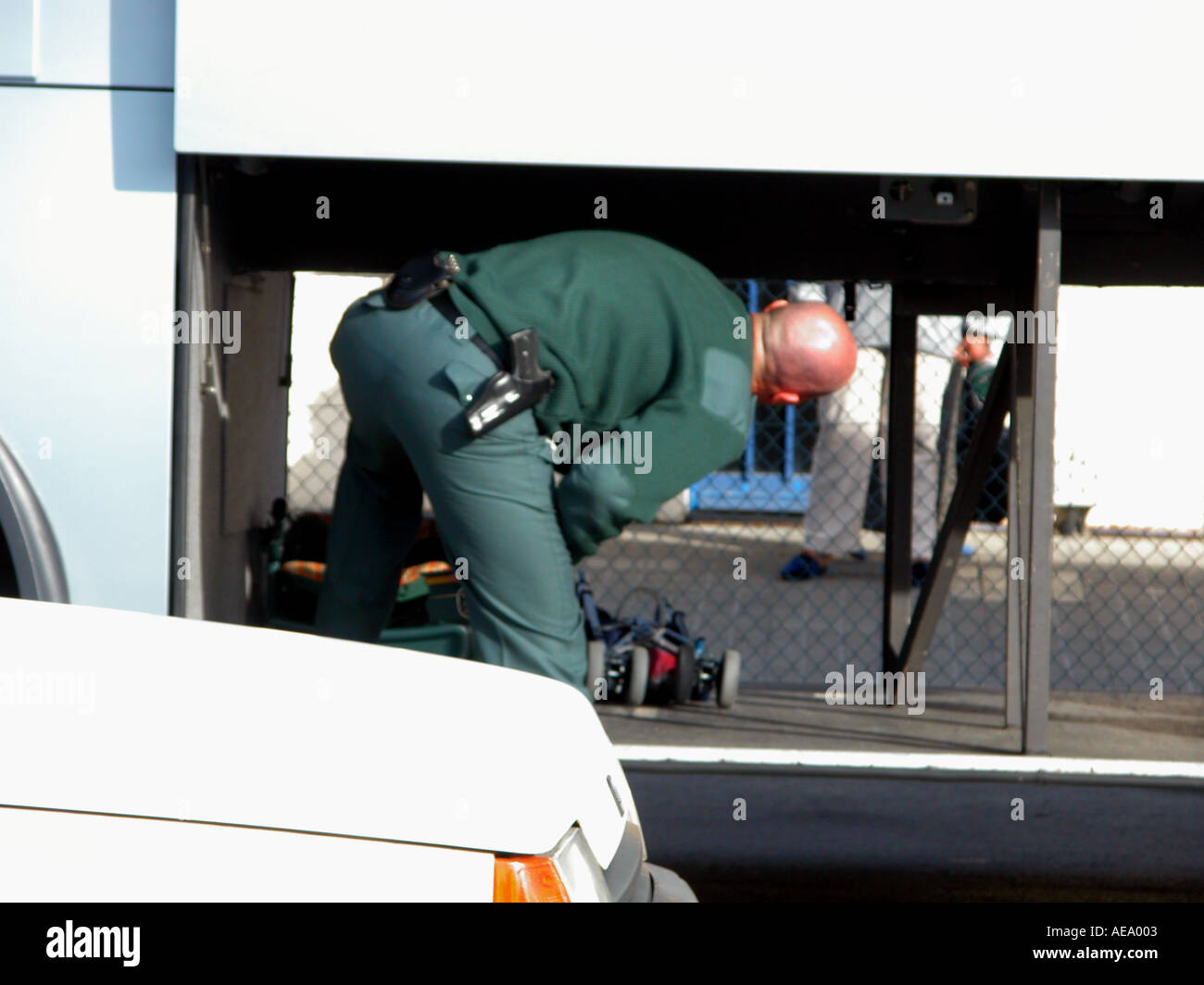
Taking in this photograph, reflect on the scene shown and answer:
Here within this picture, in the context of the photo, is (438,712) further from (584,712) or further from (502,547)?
(502,547)

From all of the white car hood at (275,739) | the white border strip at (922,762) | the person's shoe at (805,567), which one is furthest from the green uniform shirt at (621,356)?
the person's shoe at (805,567)

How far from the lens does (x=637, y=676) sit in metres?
4.38

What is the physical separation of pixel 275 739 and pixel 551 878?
38 centimetres

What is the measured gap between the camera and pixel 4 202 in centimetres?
307

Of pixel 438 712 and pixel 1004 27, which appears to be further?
pixel 1004 27

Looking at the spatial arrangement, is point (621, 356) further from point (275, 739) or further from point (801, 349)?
point (275, 739)

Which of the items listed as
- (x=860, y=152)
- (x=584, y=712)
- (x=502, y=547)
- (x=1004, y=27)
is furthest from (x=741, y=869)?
(x=1004, y=27)

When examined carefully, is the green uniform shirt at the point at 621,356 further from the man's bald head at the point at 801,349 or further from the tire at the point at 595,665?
the tire at the point at 595,665

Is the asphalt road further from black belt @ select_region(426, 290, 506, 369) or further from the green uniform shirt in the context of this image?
black belt @ select_region(426, 290, 506, 369)

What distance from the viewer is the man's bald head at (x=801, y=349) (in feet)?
11.6

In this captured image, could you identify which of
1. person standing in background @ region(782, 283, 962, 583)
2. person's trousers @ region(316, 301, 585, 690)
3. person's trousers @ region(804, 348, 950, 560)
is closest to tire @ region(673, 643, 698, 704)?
person's trousers @ region(316, 301, 585, 690)

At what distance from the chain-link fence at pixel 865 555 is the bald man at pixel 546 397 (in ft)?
6.42
